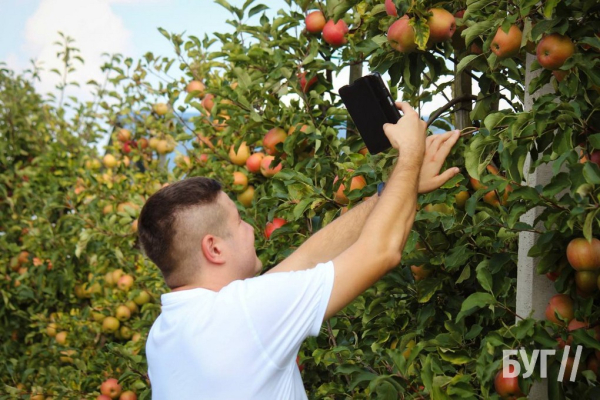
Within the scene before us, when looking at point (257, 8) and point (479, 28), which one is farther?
point (257, 8)

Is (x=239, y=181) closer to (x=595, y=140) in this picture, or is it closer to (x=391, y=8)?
(x=391, y=8)

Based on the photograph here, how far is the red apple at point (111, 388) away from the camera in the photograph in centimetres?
399

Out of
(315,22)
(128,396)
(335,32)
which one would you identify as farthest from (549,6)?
(128,396)

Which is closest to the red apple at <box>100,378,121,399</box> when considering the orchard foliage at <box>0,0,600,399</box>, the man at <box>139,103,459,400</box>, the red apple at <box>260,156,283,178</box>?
the orchard foliage at <box>0,0,600,399</box>

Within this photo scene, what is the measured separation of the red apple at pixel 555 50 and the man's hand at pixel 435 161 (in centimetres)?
29

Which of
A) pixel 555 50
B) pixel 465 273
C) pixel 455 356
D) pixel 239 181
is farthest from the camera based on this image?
pixel 239 181

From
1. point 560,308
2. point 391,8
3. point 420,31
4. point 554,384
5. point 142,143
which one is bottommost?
point 554,384

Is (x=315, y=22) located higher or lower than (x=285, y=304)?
higher

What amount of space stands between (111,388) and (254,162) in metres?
1.41

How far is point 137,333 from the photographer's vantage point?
4629 mm

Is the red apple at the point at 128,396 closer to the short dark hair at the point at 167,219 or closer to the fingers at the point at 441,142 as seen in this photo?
the short dark hair at the point at 167,219

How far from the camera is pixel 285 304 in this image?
1700 millimetres

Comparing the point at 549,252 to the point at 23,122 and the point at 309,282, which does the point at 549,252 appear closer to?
the point at 309,282

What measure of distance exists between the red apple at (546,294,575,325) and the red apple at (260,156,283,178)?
5.06ft
